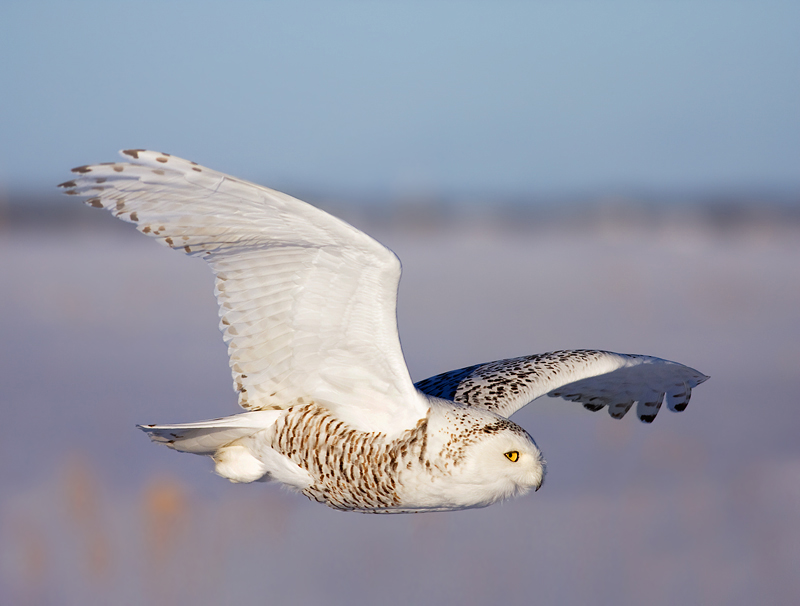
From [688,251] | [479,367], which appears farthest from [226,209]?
[688,251]

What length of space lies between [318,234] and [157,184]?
75 centimetres

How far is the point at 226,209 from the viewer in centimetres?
423

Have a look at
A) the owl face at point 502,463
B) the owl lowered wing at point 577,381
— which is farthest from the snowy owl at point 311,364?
the owl lowered wing at point 577,381

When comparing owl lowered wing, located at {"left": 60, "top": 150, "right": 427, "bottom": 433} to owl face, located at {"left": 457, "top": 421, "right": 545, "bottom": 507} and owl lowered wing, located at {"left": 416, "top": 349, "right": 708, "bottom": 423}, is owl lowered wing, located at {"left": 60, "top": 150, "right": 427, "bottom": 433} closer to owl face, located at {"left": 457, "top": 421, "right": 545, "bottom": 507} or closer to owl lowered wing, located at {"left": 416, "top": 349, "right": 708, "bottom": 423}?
owl face, located at {"left": 457, "top": 421, "right": 545, "bottom": 507}

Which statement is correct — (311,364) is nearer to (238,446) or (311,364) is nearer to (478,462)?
(238,446)

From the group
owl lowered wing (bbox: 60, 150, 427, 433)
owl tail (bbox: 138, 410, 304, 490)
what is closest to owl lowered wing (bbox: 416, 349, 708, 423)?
owl lowered wing (bbox: 60, 150, 427, 433)

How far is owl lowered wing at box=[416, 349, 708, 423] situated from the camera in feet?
18.6

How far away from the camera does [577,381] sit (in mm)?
6238

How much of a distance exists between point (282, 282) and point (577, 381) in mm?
2555

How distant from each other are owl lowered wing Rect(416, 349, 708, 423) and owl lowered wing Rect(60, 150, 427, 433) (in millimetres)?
1016

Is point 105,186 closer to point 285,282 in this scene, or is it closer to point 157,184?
point 157,184

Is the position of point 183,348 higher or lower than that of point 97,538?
higher

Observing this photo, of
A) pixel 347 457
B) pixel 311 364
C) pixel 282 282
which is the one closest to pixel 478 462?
pixel 347 457

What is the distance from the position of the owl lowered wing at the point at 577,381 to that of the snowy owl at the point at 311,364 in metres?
0.89
